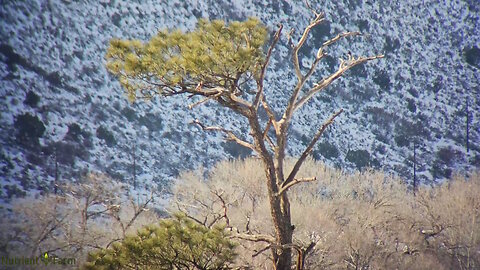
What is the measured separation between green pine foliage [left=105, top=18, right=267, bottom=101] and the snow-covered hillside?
1598 inches

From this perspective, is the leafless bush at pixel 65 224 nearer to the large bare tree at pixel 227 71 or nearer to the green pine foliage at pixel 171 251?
the green pine foliage at pixel 171 251

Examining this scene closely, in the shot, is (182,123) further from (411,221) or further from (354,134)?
(411,221)

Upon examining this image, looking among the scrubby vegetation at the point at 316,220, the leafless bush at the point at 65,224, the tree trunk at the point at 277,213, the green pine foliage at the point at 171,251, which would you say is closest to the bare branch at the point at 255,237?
the tree trunk at the point at 277,213

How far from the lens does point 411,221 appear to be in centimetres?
3869

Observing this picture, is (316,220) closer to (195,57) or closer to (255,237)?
(255,237)

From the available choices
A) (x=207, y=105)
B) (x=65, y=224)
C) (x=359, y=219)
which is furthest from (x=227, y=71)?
(x=207, y=105)

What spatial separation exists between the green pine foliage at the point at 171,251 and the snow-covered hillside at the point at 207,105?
134 ft

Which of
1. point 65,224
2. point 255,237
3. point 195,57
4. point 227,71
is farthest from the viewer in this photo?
point 65,224

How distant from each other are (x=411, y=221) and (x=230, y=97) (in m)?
32.2

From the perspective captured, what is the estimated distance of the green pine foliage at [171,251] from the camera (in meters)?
8.82

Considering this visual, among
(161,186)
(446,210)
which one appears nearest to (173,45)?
(446,210)

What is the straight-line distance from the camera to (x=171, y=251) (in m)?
8.95

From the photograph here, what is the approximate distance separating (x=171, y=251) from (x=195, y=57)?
2.83 m

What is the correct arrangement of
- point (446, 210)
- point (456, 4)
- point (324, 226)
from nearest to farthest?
point (324, 226) → point (446, 210) → point (456, 4)
